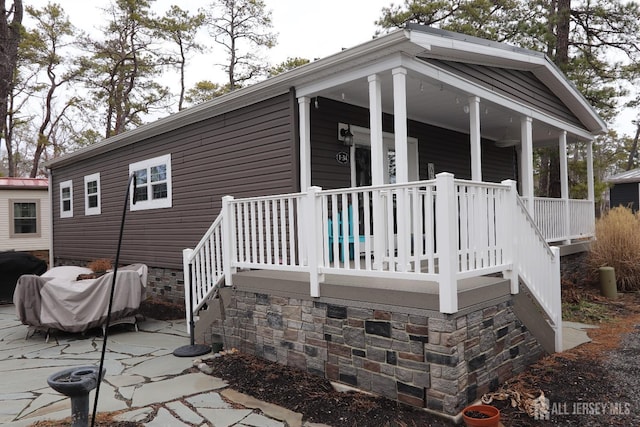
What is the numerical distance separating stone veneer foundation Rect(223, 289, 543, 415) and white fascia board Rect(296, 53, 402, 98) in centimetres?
253

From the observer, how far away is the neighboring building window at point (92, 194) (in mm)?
9945

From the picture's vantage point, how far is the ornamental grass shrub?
7.54 metres

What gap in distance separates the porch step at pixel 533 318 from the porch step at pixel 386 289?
0.98 ft

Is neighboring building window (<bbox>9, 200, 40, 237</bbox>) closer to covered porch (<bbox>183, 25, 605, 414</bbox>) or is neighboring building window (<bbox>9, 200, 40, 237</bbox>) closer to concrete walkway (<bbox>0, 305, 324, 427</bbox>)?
concrete walkway (<bbox>0, 305, 324, 427</bbox>)

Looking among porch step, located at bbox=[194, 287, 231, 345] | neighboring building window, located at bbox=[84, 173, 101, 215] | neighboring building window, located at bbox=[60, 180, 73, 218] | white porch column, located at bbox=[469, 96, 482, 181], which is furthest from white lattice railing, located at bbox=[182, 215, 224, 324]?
neighboring building window, located at bbox=[60, 180, 73, 218]

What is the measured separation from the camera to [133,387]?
13.4ft

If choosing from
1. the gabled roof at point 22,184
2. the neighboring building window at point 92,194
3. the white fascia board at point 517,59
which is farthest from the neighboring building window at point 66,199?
the white fascia board at point 517,59

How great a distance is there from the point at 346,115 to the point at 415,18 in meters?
10.2

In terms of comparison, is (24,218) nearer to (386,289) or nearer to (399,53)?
(399,53)

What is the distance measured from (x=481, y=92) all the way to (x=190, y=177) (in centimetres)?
483

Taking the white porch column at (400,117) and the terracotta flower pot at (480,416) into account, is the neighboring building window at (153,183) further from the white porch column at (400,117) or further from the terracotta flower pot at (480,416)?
the terracotta flower pot at (480,416)

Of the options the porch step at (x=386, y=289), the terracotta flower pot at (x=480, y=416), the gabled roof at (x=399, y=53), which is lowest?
the terracotta flower pot at (x=480, y=416)

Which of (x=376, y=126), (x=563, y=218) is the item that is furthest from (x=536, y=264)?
(x=563, y=218)

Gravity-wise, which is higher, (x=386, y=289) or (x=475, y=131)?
(x=475, y=131)
